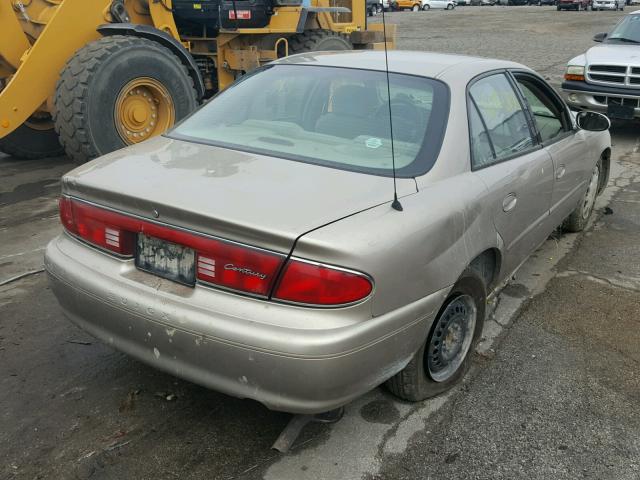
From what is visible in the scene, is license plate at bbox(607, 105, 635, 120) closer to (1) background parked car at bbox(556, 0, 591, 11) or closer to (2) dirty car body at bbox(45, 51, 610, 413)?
(2) dirty car body at bbox(45, 51, 610, 413)

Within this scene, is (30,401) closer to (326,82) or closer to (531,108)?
(326,82)

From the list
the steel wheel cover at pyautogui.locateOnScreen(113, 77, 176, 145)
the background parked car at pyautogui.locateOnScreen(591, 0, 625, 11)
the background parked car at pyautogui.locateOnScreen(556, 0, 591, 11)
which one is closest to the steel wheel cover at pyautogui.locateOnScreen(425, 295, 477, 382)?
the steel wheel cover at pyautogui.locateOnScreen(113, 77, 176, 145)

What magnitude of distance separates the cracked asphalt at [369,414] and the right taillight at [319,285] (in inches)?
31.2

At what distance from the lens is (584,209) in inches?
204

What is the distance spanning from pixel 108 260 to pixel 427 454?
1.60m

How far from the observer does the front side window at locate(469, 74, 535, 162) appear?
3.26m

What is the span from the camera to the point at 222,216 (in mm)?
2295

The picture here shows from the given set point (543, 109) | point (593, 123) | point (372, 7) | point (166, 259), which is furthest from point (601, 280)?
point (372, 7)

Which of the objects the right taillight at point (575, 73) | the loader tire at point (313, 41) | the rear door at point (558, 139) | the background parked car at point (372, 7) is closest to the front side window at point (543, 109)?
the rear door at point (558, 139)

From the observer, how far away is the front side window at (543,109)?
3922mm

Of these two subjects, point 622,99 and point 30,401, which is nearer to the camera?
point 30,401

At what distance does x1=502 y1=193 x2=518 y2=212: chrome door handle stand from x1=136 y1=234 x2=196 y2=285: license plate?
165 centimetres

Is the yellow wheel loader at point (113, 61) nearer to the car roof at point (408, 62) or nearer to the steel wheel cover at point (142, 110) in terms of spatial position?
the steel wheel cover at point (142, 110)

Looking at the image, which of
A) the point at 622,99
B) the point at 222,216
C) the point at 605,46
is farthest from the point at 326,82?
the point at 605,46
